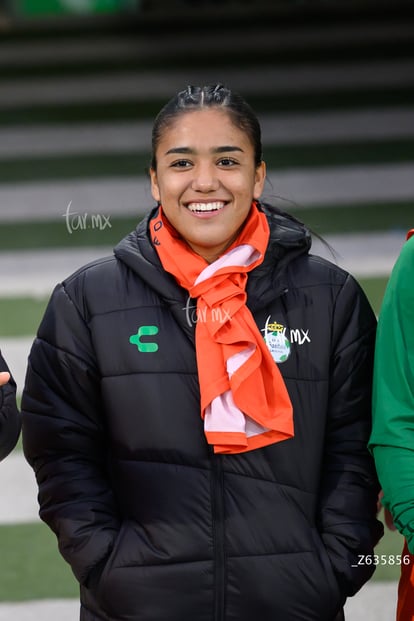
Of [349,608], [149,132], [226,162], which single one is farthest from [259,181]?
[149,132]

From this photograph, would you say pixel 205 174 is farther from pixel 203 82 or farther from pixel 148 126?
pixel 203 82

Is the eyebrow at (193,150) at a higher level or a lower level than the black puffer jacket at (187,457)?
higher

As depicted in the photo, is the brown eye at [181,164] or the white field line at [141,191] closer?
the brown eye at [181,164]

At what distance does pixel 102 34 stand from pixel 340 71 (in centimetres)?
396

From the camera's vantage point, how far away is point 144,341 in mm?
2646

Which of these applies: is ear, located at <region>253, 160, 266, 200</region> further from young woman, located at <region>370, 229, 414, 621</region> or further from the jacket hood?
young woman, located at <region>370, 229, 414, 621</region>

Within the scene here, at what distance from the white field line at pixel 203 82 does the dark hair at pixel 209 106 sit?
Answer: 8672 millimetres

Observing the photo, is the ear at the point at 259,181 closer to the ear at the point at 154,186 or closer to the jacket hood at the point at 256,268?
the jacket hood at the point at 256,268

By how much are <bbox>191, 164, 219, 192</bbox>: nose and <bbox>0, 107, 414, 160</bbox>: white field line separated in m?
6.94

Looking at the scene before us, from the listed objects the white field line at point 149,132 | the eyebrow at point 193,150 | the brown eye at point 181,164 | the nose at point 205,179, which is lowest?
the nose at point 205,179

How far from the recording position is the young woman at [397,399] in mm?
2500

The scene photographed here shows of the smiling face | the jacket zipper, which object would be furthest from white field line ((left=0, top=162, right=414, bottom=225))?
the jacket zipper

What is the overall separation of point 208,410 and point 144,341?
0.22m

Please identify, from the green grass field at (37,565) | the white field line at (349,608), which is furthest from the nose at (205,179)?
the green grass field at (37,565)
